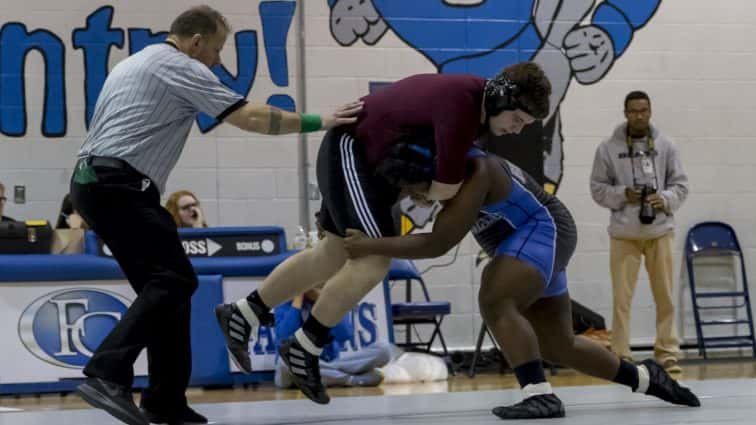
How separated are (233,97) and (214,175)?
4.48 meters

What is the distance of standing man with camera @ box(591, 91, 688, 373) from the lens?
7.58 metres

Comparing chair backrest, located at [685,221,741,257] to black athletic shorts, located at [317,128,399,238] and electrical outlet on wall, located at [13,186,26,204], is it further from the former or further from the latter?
black athletic shorts, located at [317,128,399,238]

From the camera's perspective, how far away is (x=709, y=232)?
28.7ft

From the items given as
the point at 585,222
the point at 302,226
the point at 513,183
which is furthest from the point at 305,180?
the point at 513,183

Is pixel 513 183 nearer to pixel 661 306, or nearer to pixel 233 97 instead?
pixel 233 97

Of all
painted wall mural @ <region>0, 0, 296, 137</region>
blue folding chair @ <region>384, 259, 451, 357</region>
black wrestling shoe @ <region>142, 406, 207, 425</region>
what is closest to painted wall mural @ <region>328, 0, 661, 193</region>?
painted wall mural @ <region>0, 0, 296, 137</region>

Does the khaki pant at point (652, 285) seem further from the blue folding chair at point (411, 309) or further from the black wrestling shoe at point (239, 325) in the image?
the black wrestling shoe at point (239, 325)

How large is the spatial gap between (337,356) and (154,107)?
3.22 meters

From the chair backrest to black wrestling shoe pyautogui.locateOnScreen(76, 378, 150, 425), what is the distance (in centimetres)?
588

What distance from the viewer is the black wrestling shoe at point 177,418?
4.05m

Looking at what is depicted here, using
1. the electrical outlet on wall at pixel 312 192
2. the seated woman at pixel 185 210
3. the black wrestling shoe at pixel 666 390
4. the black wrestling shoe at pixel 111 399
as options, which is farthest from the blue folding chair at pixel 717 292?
the black wrestling shoe at pixel 111 399

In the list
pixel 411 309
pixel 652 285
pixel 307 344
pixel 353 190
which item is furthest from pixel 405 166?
pixel 652 285

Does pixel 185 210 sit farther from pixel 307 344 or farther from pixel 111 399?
pixel 111 399

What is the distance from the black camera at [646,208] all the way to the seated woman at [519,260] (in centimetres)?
327
